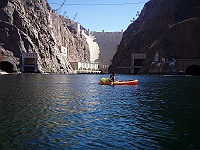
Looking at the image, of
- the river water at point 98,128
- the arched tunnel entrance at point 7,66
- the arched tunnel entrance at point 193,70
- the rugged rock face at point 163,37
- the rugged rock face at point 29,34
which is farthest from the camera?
the rugged rock face at point 29,34

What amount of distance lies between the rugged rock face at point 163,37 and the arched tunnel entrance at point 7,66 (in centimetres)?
6104

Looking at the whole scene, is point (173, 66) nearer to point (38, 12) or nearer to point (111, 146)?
point (38, 12)

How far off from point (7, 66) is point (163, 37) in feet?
255

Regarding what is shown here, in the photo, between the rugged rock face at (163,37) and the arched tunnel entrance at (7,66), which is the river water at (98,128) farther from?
the arched tunnel entrance at (7,66)

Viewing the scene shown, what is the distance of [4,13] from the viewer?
146 m

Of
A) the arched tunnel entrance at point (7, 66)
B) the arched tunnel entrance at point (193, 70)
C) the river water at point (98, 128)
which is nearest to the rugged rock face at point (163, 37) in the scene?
the arched tunnel entrance at point (193, 70)

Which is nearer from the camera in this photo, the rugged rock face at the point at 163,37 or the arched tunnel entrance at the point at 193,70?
the rugged rock face at the point at 163,37

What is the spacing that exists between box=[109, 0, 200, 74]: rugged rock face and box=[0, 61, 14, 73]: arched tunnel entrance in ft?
200

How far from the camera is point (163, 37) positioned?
136 m

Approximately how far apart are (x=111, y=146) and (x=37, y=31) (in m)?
153

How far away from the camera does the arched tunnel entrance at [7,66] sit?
138 metres

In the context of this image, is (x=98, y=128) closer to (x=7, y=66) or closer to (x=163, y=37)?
(x=163, y=37)

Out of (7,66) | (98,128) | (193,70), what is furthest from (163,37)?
(98,128)

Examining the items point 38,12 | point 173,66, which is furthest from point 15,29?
point 173,66
